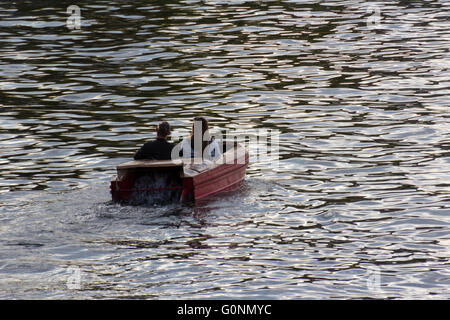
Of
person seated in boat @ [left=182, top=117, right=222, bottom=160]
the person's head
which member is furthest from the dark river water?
the person's head

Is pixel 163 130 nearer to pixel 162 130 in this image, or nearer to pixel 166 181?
pixel 162 130

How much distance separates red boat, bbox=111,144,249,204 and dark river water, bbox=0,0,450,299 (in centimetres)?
28

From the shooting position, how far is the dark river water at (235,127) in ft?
42.8

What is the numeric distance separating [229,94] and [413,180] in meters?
8.64

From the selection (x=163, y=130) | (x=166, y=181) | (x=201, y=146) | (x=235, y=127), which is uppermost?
(x=163, y=130)

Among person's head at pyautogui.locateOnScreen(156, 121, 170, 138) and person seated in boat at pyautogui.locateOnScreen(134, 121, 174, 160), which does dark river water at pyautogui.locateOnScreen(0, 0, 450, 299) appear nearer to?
person seated in boat at pyautogui.locateOnScreen(134, 121, 174, 160)

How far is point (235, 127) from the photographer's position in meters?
22.3

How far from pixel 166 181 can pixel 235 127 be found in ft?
19.6

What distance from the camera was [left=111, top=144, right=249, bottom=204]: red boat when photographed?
16188 mm

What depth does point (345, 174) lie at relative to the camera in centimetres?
1838

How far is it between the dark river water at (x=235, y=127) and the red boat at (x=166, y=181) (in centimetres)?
28

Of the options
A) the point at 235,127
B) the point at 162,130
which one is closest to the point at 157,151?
the point at 162,130

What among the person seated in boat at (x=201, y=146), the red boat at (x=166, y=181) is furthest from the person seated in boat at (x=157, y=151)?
the person seated in boat at (x=201, y=146)

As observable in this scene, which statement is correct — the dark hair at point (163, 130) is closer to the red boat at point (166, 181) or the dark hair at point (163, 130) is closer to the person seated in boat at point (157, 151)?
the person seated in boat at point (157, 151)
